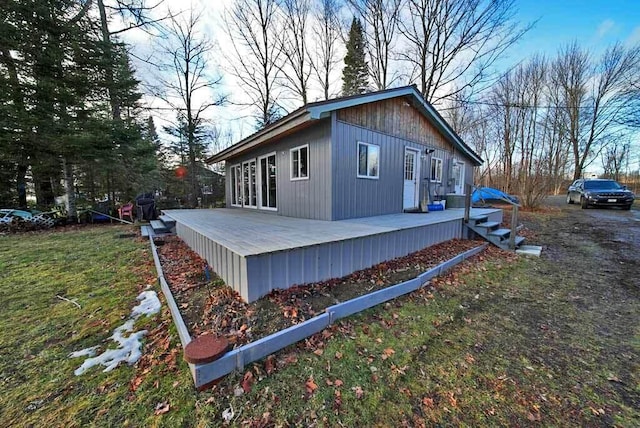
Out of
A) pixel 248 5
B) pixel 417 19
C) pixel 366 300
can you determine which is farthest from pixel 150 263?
pixel 248 5

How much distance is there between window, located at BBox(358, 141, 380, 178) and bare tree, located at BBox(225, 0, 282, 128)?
483 inches

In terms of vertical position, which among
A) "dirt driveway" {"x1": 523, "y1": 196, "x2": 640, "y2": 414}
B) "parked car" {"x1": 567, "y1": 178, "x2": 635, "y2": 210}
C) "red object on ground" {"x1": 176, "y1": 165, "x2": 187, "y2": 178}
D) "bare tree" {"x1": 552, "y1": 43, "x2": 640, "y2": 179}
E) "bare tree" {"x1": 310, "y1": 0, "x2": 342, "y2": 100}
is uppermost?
"bare tree" {"x1": 310, "y1": 0, "x2": 342, "y2": 100}

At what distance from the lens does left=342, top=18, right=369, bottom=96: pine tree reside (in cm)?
1594

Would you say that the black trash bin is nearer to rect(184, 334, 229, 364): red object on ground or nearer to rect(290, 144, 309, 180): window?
rect(290, 144, 309, 180): window

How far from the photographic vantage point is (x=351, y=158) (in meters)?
6.43

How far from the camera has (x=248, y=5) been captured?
1545cm

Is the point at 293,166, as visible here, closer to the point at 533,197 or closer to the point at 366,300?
the point at 366,300

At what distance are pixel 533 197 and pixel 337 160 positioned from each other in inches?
446

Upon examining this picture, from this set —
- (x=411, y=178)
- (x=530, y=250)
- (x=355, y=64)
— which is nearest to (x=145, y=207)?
(x=411, y=178)

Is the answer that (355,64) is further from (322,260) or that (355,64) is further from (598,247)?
(322,260)

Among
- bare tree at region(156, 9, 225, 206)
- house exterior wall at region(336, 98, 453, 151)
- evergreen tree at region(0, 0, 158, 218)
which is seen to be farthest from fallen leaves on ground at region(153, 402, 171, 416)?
bare tree at region(156, 9, 225, 206)

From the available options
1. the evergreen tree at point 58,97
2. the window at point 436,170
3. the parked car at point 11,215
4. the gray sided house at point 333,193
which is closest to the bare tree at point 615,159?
the gray sided house at point 333,193

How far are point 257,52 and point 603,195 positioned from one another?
19986mm

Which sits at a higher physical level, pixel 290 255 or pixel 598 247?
pixel 290 255
